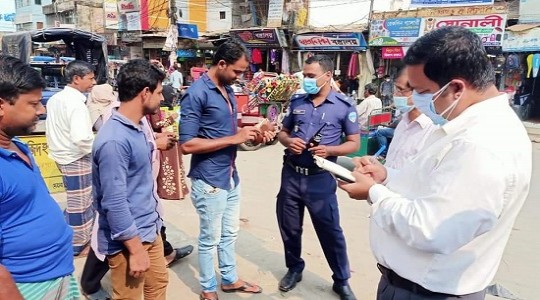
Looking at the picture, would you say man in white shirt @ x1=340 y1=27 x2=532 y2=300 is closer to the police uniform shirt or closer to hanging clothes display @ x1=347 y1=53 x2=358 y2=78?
the police uniform shirt

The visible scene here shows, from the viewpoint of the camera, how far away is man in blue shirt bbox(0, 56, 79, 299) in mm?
1463

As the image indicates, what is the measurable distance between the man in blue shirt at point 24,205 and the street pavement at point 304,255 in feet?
5.21

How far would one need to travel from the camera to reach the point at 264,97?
33.1 ft

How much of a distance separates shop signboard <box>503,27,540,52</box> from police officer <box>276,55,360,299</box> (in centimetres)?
1040

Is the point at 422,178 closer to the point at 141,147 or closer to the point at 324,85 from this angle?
the point at 141,147

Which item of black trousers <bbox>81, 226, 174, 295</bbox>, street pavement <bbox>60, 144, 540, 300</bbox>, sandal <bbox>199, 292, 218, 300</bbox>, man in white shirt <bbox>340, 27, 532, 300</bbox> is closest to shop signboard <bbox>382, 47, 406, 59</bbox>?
street pavement <bbox>60, 144, 540, 300</bbox>

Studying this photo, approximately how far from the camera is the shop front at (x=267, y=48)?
17109 millimetres

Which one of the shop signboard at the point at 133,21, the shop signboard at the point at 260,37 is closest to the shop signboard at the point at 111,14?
the shop signboard at the point at 133,21

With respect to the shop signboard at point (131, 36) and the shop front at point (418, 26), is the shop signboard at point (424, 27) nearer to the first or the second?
the shop front at point (418, 26)

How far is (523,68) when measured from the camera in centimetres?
1166

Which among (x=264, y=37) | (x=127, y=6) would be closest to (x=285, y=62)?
(x=264, y=37)

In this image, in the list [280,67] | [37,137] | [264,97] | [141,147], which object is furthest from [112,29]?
[141,147]

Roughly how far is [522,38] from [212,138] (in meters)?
11.5

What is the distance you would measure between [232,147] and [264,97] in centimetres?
738
